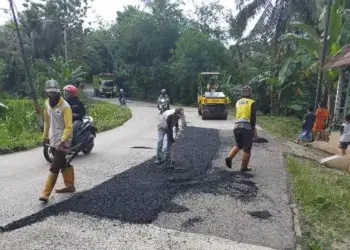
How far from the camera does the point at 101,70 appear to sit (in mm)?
54969

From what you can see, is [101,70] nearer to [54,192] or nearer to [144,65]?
[144,65]

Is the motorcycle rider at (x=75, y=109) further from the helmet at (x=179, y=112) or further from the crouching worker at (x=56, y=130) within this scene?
the crouching worker at (x=56, y=130)

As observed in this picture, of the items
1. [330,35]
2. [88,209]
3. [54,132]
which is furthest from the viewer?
[330,35]

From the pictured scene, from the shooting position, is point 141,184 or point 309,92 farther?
point 309,92

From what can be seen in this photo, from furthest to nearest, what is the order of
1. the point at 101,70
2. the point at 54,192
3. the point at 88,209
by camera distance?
the point at 101,70, the point at 54,192, the point at 88,209

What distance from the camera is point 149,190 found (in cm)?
631

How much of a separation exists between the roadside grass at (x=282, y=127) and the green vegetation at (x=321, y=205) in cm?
683

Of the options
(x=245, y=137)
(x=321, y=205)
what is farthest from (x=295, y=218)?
(x=245, y=137)

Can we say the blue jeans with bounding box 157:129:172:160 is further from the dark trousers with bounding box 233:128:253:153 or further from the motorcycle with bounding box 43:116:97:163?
the motorcycle with bounding box 43:116:97:163

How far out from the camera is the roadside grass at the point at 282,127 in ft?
53.1

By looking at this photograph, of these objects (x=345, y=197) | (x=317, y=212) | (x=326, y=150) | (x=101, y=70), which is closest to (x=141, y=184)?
(x=317, y=212)

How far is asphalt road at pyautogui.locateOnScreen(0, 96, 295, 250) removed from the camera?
448cm

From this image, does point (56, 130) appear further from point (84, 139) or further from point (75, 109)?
point (84, 139)

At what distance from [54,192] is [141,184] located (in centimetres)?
145
